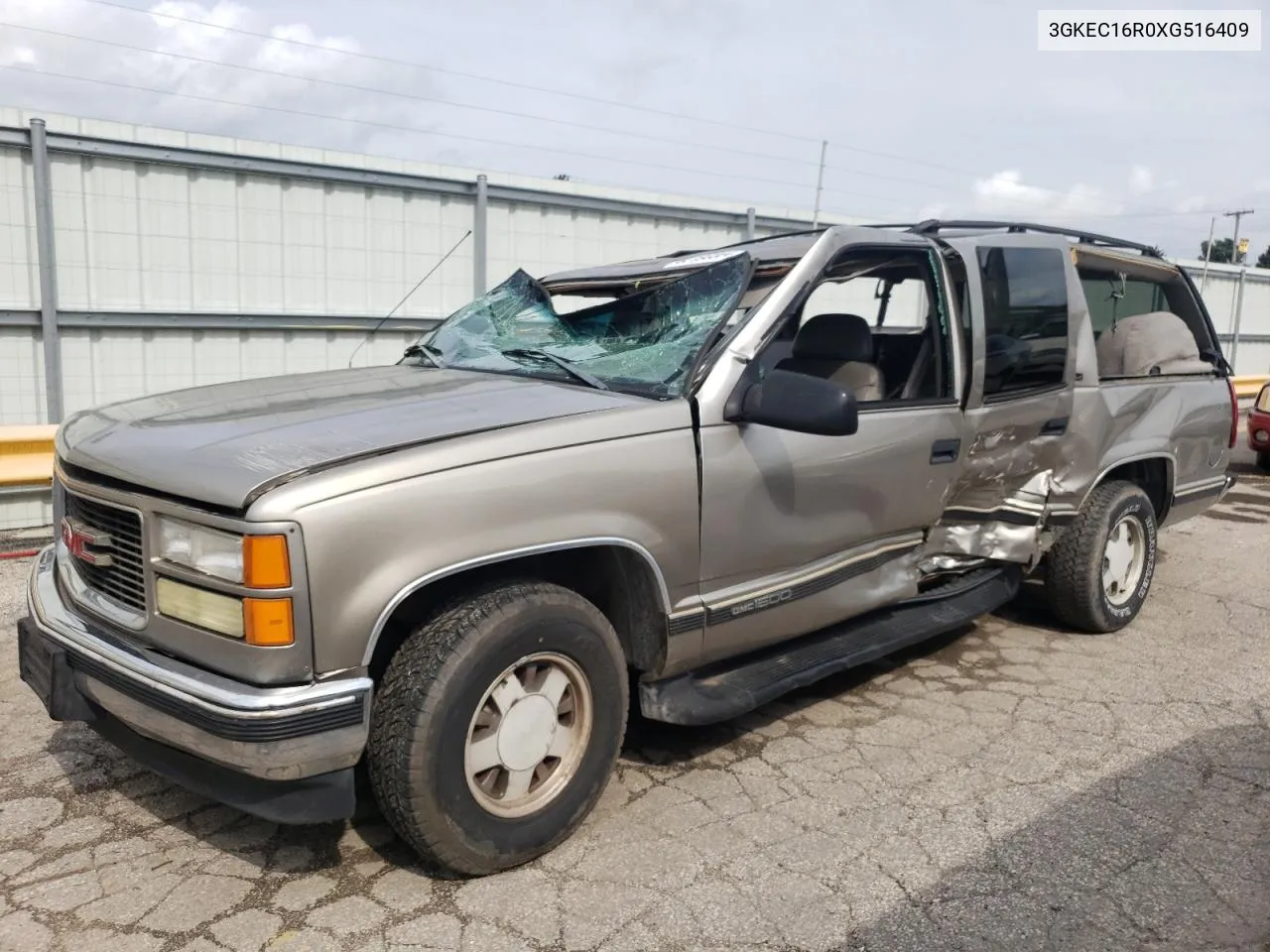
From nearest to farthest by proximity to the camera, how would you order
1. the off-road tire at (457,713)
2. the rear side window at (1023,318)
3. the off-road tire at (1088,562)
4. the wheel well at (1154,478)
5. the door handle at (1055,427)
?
1. the off-road tire at (457,713)
2. the rear side window at (1023,318)
3. the door handle at (1055,427)
4. the off-road tire at (1088,562)
5. the wheel well at (1154,478)

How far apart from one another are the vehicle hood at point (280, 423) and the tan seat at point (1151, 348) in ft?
12.1

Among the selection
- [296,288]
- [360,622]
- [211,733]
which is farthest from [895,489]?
[296,288]

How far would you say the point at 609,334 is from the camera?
3.74 metres

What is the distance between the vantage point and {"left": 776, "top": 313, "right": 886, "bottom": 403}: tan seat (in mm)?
4215

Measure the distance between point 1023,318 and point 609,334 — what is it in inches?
77.1

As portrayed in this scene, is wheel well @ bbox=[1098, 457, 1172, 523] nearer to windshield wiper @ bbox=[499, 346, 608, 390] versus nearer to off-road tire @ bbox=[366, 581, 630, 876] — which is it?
windshield wiper @ bbox=[499, 346, 608, 390]

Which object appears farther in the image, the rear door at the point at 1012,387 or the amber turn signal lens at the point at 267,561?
the rear door at the point at 1012,387

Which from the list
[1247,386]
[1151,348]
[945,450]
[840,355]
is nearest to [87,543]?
[840,355]

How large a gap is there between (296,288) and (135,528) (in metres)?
6.22

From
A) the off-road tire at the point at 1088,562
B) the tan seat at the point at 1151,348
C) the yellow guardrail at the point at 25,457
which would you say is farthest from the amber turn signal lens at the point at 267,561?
the yellow guardrail at the point at 25,457

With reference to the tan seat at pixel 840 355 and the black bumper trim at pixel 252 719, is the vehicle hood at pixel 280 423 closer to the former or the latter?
the black bumper trim at pixel 252 719

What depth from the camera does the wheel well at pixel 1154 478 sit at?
211 inches

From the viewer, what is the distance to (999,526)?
4.61 meters

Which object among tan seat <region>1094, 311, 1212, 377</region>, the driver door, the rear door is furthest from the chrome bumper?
tan seat <region>1094, 311, 1212, 377</region>
